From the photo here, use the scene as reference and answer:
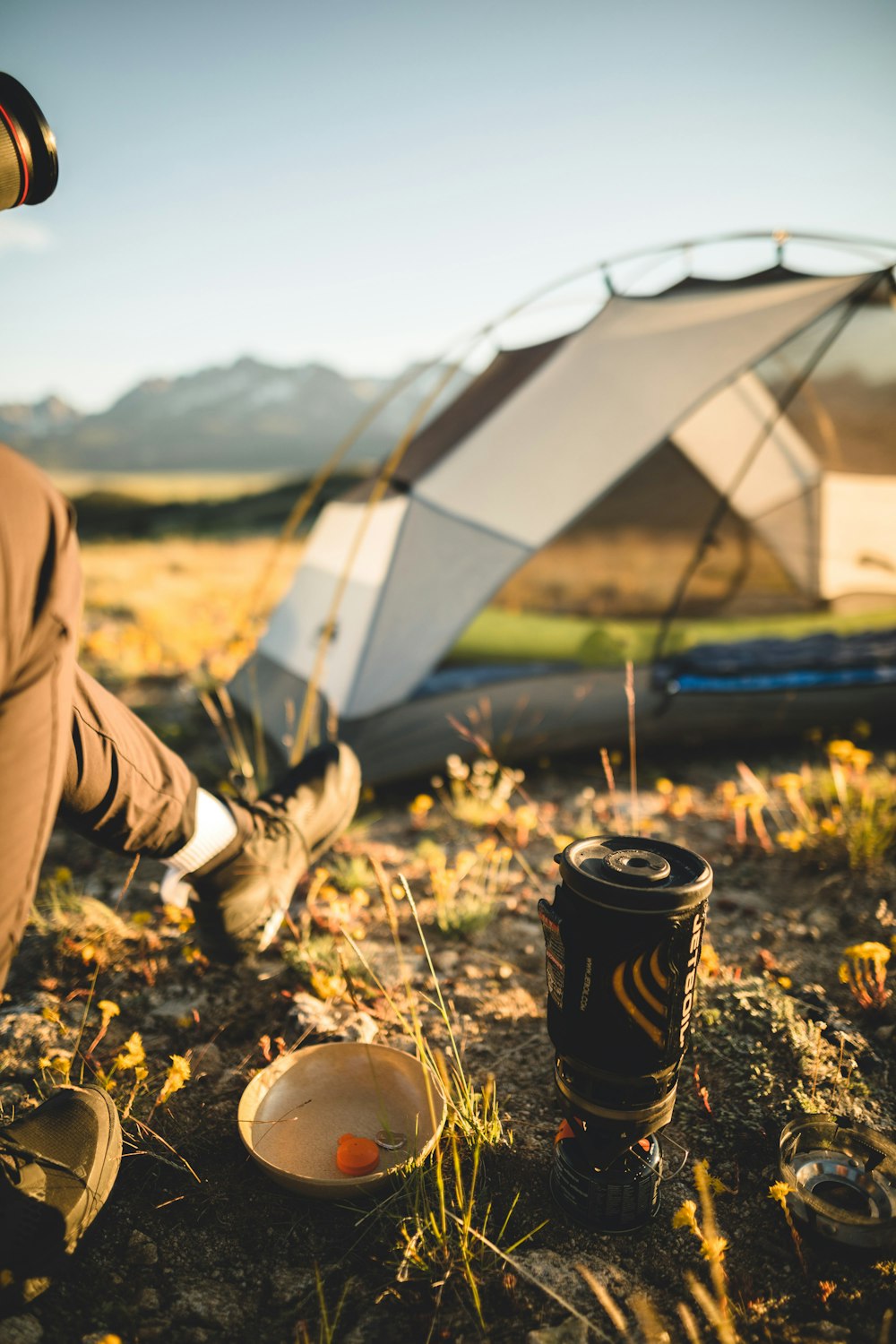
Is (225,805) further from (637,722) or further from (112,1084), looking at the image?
(637,722)

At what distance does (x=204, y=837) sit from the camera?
2.08 meters

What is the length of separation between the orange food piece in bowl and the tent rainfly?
1.84m

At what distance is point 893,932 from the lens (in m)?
2.54

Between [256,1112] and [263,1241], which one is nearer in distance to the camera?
[263,1241]

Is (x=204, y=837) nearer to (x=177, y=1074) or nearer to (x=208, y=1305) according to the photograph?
(x=177, y=1074)

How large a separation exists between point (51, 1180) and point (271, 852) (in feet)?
3.04

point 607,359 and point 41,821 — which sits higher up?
point 607,359

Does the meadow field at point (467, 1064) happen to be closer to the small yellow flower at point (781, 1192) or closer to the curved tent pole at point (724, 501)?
the small yellow flower at point (781, 1192)

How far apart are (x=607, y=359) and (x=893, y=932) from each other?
8.46 ft

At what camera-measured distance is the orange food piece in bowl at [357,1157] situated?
65.1 inches

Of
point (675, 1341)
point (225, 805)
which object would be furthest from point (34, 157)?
point (675, 1341)

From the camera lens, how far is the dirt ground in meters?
1.47

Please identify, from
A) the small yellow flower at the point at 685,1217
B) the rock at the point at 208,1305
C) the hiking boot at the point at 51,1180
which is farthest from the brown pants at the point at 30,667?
the small yellow flower at the point at 685,1217

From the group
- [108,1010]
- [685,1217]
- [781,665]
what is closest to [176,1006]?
[108,1010]
